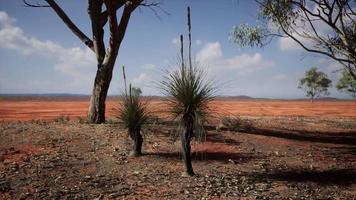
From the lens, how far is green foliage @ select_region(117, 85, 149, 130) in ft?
35.0

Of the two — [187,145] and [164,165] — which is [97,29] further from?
[187,145]

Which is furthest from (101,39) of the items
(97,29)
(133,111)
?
(133,111)

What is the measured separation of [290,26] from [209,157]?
19.8 ft

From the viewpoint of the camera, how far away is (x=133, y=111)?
35.0 feet

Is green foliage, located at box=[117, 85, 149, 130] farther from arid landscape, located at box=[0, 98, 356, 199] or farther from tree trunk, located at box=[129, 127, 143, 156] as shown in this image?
arid landscape, located at box=[0, 98, 356, 199]

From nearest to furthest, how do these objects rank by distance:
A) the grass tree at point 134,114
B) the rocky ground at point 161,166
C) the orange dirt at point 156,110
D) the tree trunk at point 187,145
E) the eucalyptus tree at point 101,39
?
the rocky ground at point 161,166, the tree trunk at point 187,145, the grass tree at point 134,114, the eucalyptus tree at point 101,39, the orange dirt at point 156,110

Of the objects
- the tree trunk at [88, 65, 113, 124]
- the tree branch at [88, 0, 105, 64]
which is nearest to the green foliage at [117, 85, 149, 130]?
the tree trunk at [88, 65, 113, 124]

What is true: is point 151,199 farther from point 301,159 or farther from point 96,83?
point 96,83

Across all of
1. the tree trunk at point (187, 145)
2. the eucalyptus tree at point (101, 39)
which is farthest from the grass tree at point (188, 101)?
the eucalyptus tree at point (101, 39)

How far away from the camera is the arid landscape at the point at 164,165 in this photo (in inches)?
317

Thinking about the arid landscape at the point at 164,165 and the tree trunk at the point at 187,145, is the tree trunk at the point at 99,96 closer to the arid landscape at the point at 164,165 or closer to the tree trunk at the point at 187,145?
the arid landscape at the point at 164,165

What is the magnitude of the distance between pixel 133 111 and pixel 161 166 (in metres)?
1.79

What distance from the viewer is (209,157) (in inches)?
434

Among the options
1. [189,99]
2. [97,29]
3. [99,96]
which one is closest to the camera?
[189,99]
